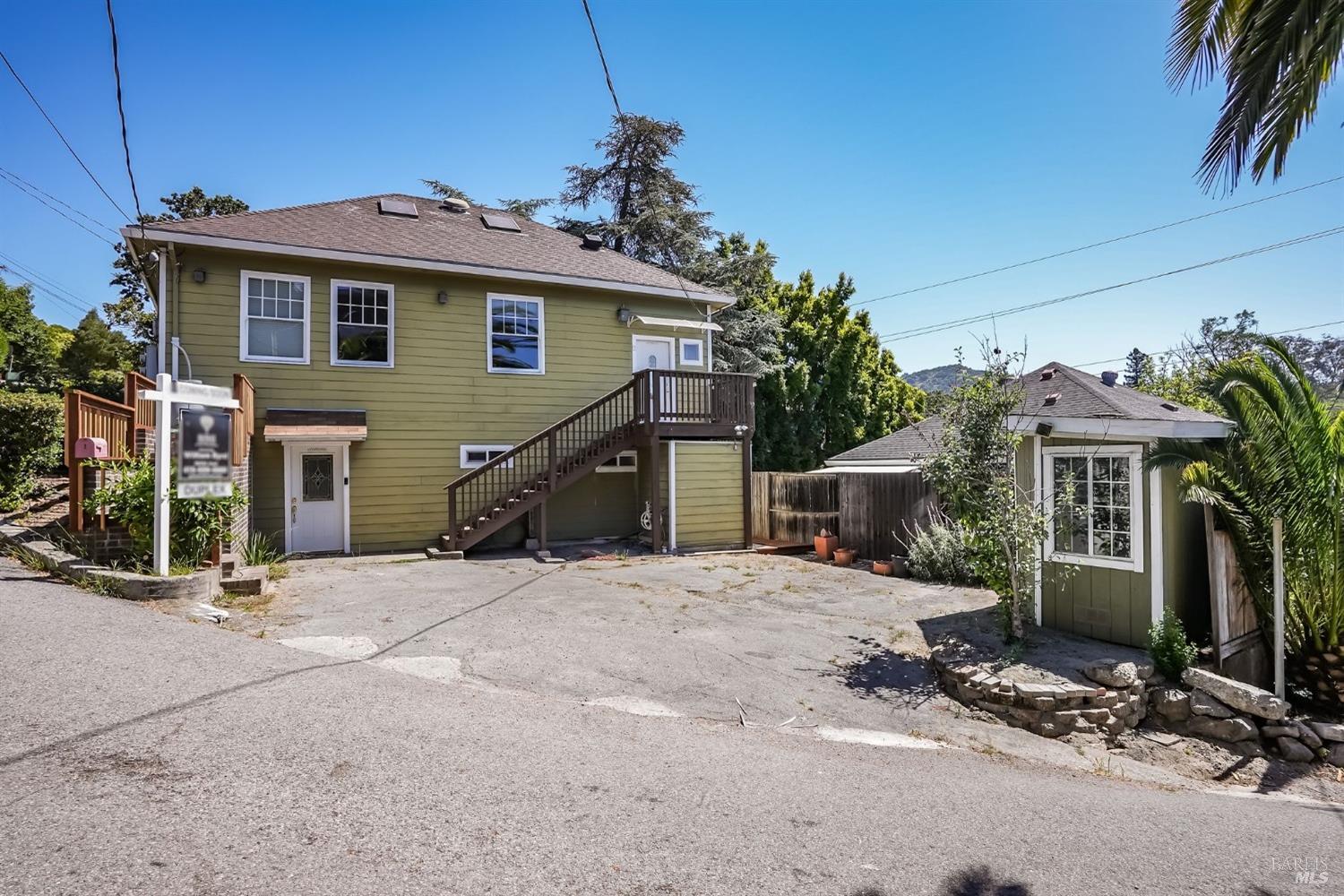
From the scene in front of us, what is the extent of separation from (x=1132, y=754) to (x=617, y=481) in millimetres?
10554

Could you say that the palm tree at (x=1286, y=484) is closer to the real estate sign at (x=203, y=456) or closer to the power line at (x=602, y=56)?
the power line at (x=602, y=56)

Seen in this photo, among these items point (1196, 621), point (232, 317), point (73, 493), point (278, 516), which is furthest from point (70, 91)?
point (1196, 621)

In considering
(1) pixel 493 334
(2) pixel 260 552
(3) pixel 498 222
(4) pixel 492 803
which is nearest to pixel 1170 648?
(4) pixel 492 803

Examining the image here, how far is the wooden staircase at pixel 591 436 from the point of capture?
1238 centimetres

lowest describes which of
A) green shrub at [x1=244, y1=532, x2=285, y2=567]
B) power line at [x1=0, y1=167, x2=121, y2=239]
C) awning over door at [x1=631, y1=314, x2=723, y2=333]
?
green shrub at [x1=244, y1=532, x2=285, y2=567]

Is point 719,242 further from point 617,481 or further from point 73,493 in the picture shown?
point 73,493

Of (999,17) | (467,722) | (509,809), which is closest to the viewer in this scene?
(509,809)

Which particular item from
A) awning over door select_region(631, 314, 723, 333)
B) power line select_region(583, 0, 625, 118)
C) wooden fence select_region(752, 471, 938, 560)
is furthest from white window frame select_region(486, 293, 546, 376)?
wooden fence select_region(752, 471, 938, 560)

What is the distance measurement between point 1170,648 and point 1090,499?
1794mm

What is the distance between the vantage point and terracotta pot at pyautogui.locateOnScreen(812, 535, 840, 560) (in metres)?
14.5

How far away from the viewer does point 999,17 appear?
424 inches

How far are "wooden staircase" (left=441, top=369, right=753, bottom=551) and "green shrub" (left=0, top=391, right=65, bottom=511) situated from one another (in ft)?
18.7

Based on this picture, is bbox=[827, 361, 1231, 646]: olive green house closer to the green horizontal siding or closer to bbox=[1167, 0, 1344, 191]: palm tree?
bbox=[1167, 0, 1344, 191]: palm tree

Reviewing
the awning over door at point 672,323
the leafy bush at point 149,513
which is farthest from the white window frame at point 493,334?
the leafy bush at point 149,513
